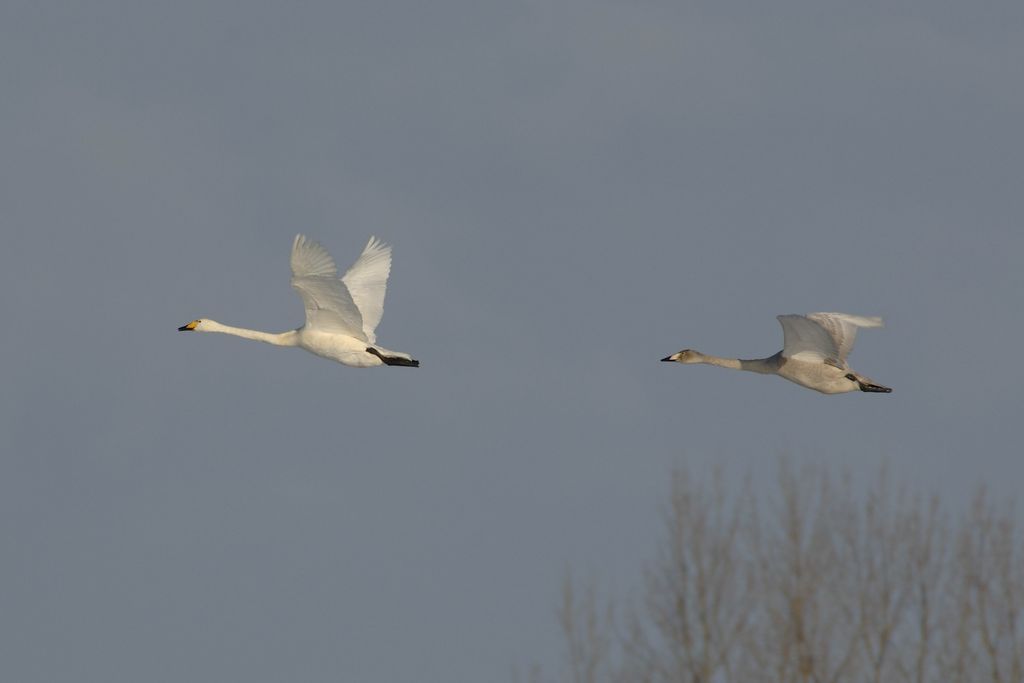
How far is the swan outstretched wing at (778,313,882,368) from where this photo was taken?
30938 millimetres

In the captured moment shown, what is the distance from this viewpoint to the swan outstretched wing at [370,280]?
34438mm

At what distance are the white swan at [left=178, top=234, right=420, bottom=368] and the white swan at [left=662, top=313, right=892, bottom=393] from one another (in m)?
5.44

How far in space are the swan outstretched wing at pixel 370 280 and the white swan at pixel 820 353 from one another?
6.20 m

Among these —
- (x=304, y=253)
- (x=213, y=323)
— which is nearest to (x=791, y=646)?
(x=304, y=253)

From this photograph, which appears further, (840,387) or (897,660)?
(840,387)

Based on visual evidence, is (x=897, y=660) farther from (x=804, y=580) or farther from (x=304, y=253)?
(x=304, y=253)

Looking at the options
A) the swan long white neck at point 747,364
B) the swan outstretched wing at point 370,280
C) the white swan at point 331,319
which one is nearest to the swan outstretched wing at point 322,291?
the white swan at point 331,319

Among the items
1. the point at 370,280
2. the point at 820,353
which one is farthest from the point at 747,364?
the point at 370,280

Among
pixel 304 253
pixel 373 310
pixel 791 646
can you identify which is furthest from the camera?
pixel 373 310

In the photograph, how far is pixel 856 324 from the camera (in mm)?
30969

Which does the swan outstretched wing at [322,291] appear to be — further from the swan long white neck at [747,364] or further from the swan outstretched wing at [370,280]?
the swan long white neck at [747,364]

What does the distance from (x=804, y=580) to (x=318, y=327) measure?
28.9 feet

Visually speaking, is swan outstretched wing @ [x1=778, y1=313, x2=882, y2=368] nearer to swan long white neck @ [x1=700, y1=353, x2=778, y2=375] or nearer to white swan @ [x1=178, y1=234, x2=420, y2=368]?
swan long white neck @ [x1=700, y1=353, x2=778, y2=375]

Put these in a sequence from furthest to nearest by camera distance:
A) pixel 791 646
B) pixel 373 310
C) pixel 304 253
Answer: pixel 373 310
pixel 304 253
pixel 791 646
